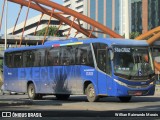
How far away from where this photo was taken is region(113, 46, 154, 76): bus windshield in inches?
840

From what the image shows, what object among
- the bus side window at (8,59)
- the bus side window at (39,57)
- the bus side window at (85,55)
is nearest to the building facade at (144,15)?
the bus side window at (8,59)

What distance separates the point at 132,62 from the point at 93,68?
194cm

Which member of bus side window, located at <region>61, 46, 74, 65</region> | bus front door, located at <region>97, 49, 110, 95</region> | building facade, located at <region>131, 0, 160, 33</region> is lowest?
bus front door, located at <region>97, 49, 110, 95</region>

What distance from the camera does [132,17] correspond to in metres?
124

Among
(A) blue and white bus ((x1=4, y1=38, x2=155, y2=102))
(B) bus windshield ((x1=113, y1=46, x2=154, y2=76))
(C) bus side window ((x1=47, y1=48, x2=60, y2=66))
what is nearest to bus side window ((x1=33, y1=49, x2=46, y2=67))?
(A) blue and white bus ((x1=4, y1=38, x2=155, y2=102))

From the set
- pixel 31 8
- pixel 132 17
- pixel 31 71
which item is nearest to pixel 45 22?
pixel 132 17

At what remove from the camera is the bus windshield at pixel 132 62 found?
21328 mm

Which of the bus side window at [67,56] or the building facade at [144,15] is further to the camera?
the building facade at [144,15]

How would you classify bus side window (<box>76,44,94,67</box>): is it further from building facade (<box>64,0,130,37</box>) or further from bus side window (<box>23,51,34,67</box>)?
building facade (<box>64,0,130,37</box>)

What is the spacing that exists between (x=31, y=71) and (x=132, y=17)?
98932 mm

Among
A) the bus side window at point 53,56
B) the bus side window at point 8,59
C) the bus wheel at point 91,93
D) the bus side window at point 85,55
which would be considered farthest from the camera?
the bus side window at point 8,59

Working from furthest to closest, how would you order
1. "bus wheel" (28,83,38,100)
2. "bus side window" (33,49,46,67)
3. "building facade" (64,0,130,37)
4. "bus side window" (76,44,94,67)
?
"building facade" (64,0,130,37) < "bus wheel" (28,83,38,100) < "bus side window" (33,49,46,67) < "bus side window" (76,44,94,67)

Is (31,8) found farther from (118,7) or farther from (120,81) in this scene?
(118,7)

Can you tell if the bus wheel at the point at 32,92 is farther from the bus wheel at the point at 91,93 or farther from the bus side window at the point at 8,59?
the bus wheel at the point at 91,93
